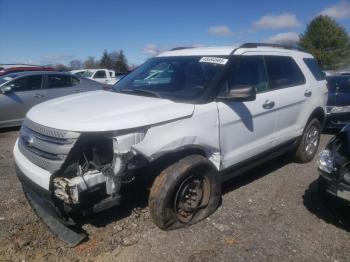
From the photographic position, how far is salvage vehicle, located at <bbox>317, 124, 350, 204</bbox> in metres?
3.28

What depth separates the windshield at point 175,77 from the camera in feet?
12.2

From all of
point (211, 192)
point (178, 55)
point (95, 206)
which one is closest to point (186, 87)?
point (178, 55)

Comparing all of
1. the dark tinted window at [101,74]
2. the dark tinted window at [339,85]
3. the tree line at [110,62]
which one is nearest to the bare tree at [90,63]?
the tree line at [110,62]

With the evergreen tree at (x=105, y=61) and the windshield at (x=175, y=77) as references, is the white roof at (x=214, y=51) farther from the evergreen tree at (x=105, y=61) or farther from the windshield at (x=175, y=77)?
the evergreen tree at (x=105, y=61)

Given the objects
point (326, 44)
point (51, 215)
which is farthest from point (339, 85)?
point (326, 44)

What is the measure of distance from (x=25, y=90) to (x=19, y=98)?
36 cm

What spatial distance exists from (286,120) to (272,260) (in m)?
2.35

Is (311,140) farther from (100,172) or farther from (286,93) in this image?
(100,172)

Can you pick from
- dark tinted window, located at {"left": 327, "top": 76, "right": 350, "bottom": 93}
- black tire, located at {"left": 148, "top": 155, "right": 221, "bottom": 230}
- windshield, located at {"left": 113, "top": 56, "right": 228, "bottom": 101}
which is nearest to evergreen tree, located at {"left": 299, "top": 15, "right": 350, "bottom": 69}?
dark tinted window, located at {"left": 327, "top": 76, "right": 350, "bottom": 93}

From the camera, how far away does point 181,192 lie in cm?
346

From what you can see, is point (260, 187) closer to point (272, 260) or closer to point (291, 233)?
point (291, 233)

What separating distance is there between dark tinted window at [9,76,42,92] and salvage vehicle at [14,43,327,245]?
5174 millimetres

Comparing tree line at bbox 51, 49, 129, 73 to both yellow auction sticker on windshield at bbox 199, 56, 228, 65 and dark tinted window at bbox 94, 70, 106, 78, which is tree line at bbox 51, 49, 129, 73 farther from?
yellow auction sticker on windshield at bbox 199, 56, 228, 65

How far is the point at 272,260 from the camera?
9.99 ft
